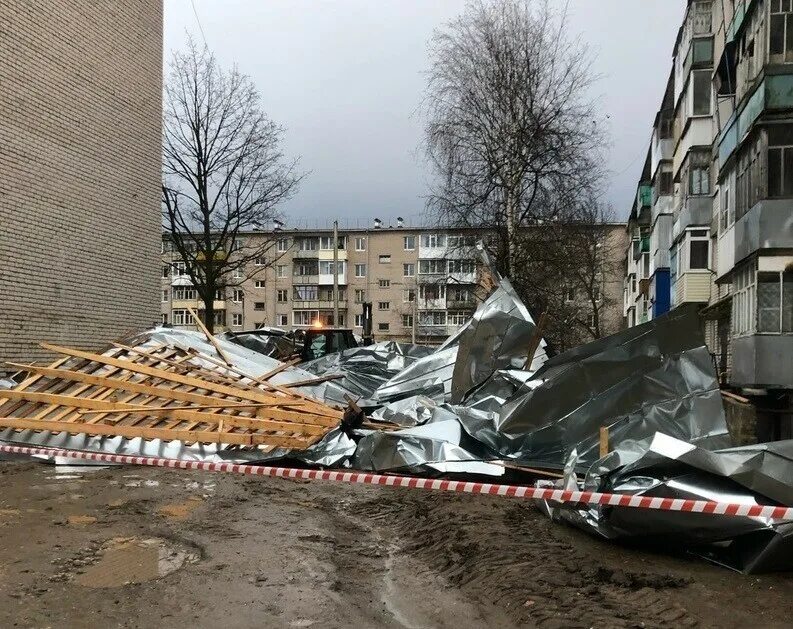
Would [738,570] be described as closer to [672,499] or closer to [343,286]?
[672,499]

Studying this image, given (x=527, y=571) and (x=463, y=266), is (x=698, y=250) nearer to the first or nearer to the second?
(x=463, y=266)

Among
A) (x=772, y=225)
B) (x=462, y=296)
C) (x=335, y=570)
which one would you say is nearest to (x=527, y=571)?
(x=335, y=570)

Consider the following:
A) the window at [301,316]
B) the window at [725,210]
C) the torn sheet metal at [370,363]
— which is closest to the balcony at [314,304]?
the window at [301,316]

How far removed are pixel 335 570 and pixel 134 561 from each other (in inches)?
54.9

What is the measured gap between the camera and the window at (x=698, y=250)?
24.2 metres

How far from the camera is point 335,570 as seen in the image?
4.83 m

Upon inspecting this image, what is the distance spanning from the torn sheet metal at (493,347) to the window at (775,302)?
6.58m

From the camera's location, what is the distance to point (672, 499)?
4.70 meters

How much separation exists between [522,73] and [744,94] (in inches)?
297

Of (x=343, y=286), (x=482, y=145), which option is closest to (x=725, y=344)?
(x=482, y=145)

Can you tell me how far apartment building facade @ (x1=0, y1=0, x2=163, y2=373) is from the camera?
11.9 metres

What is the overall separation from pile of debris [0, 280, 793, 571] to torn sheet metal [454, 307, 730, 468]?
2cm

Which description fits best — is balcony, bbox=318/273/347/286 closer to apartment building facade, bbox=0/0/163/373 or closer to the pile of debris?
apartment building facade, bbox=0/0/163/373

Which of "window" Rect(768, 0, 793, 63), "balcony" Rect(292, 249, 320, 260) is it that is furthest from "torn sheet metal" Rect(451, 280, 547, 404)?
"balcony" Rect(292, 249, 320, 260)
